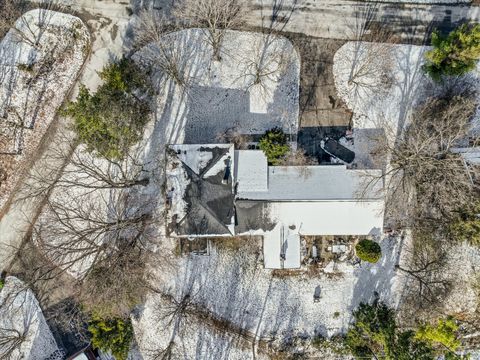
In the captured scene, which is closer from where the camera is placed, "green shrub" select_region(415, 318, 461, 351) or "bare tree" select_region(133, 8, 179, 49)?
"green shrub" select_region(415, 318, 461, 351)

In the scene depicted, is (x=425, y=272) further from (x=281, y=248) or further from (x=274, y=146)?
(x=274, y=146)

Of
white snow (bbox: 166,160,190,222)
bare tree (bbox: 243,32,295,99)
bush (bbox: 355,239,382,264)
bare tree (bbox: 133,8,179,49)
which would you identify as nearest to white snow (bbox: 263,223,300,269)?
bush (bbox: 355,239,382,264)

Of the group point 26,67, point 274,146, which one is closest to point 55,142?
point 26,67

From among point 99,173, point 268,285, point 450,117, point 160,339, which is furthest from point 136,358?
point 450,117

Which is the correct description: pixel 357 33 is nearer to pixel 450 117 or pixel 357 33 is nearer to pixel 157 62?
pixel 450 117

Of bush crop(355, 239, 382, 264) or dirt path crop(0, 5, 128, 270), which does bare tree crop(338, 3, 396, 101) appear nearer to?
bush crop(355, 239, 382, 264)

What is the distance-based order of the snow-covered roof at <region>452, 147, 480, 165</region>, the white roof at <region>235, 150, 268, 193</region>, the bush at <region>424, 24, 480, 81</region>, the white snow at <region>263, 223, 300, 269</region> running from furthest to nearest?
the white snow at <region>263, 223, 300, 269</region>
the white roof at <region>235, 150, 268, 193</region>
the snow-covered roof at <region>452, 147, 480, 165</region>
the bush at <region>424, 24, 480, 81</region>

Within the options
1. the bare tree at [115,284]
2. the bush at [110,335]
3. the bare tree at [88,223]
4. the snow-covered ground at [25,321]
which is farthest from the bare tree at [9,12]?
the bush at [110,335]
